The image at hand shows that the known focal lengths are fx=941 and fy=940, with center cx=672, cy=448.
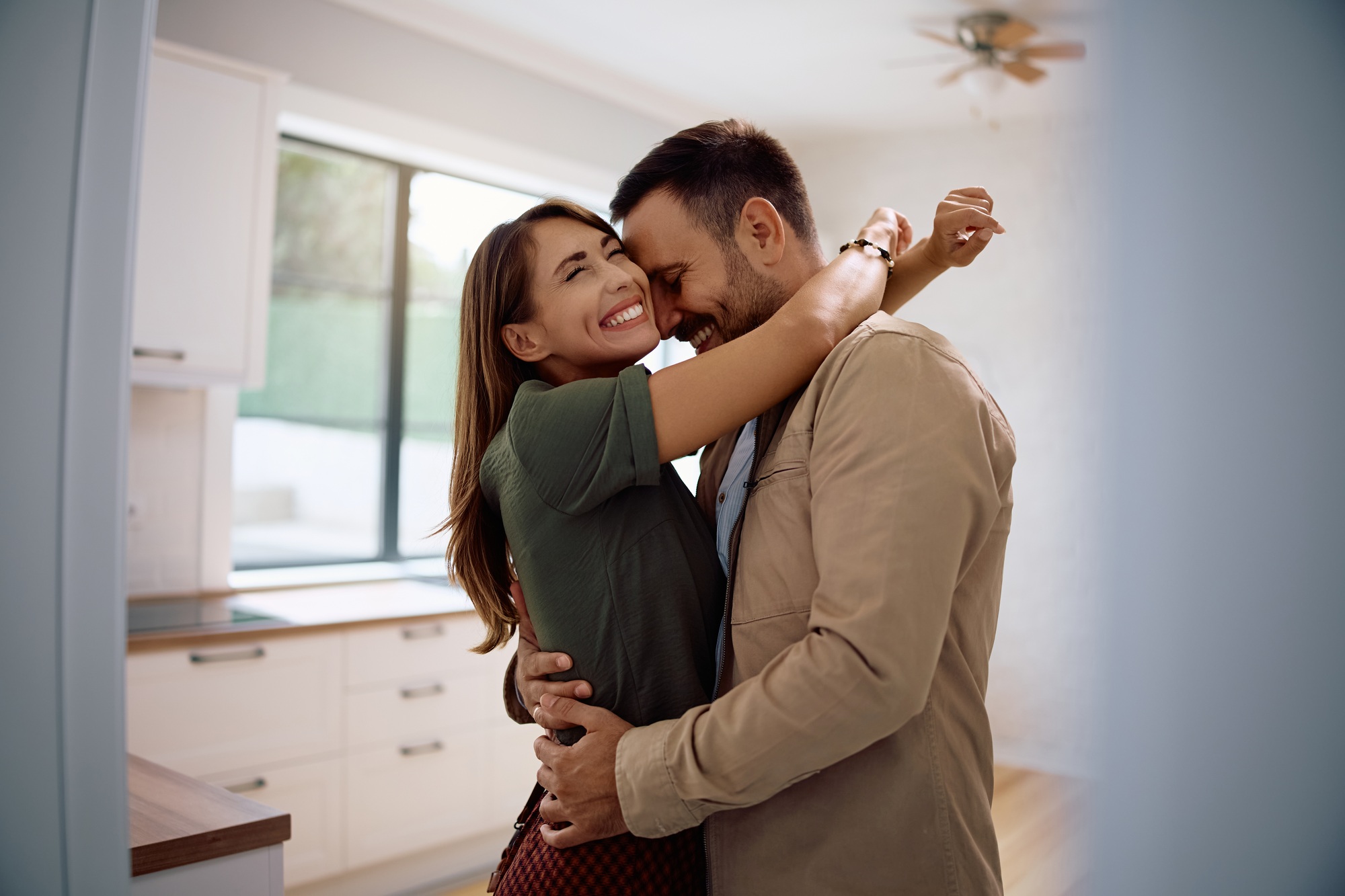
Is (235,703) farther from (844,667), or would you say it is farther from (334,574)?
(844,667)

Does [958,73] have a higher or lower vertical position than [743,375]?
higher

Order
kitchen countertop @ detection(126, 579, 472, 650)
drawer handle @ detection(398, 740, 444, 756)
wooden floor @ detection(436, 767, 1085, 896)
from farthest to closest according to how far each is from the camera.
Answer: wooden floor @ detection(436, 767, 1085, 896) → drawer handle @ detection(398, 740, 444, 756) → kitchen countertop @ detection(126, 579, 472, 650)

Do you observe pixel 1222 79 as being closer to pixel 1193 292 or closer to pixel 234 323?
pixel 1193 292

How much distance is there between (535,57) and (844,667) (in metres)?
3.78

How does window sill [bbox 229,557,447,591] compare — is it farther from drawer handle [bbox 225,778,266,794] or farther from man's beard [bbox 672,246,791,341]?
man's beard [bbox 672,246,791,341]

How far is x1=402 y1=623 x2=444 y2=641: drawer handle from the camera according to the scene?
9.65 ft

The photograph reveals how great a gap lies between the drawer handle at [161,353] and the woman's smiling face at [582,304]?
1.88 metres

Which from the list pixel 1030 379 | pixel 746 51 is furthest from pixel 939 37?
pixel 1030 379

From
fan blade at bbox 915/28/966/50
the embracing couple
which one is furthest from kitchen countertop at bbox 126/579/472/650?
fan blade at bbox 915/28/966/50

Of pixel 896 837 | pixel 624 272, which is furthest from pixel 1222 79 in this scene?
pixel 624 272

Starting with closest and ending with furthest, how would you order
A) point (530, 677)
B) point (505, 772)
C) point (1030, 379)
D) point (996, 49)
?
1. point (530, 677)
2. point (505, 772)
3. point (996, 49)
4. point (1030, 379)

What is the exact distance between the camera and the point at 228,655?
99.7 inches

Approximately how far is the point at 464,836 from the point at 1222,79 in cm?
314

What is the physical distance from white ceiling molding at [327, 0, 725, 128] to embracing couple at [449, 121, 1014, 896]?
9.06ft
